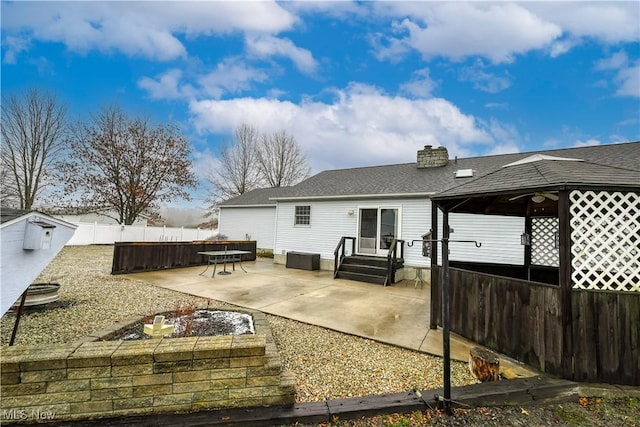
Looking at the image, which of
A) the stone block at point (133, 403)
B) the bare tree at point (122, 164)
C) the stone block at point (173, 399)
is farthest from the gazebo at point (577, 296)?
the bare tree at point (122, 164)

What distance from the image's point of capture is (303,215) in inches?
457

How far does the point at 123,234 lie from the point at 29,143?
886 centimetres

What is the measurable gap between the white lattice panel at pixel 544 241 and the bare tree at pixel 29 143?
26.2 meters

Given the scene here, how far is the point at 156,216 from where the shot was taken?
72.0ft

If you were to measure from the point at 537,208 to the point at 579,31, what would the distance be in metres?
6.06

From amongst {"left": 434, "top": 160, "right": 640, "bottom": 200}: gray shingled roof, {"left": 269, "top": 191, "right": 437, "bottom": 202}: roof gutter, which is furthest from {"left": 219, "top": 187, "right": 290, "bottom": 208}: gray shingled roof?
{"left": 434, "top": 160, "right": 640, "bottom": 200}: gray shingled roof

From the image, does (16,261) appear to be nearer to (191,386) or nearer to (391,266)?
(191,386)

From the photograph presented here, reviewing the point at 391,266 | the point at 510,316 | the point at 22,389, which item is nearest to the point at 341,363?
the point at 510,316

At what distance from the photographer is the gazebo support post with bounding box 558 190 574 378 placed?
292cm

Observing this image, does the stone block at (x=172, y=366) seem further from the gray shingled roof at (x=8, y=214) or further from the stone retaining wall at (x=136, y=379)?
the gray shingled roof at (x=8, y=214)

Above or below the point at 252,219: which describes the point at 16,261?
below

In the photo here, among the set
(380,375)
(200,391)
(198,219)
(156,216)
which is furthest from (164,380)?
(198,219)

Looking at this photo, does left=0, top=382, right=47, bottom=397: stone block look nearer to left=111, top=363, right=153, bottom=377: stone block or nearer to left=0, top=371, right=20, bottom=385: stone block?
left=0, top=371, right=20, bottom=385: stone block

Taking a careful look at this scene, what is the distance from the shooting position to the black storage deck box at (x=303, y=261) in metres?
10.4
